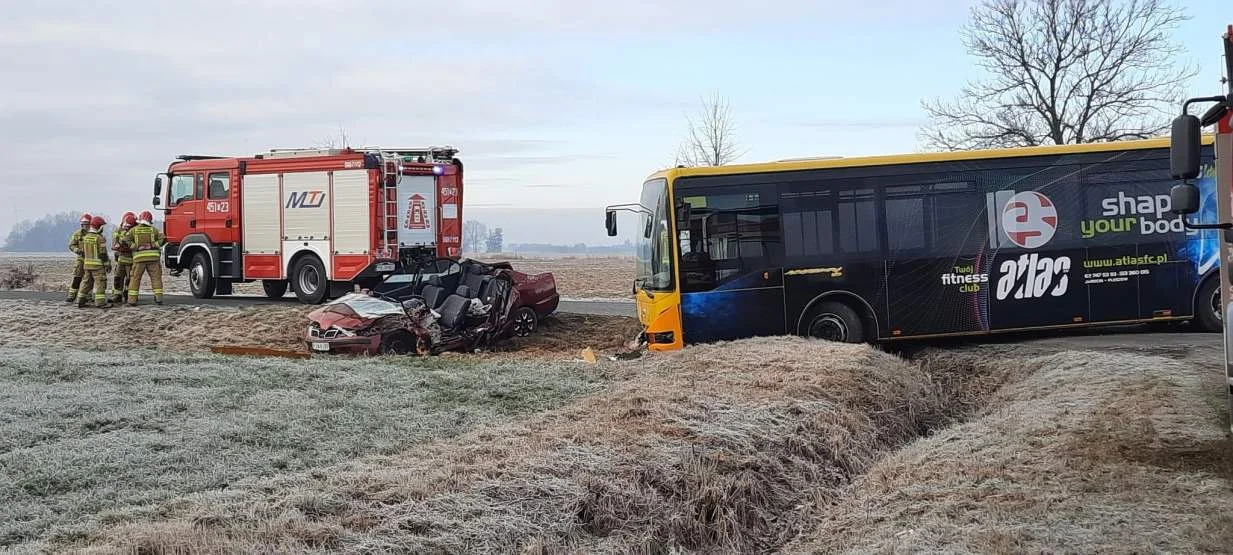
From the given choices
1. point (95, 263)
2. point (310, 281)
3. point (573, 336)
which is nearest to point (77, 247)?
point (95, 263)

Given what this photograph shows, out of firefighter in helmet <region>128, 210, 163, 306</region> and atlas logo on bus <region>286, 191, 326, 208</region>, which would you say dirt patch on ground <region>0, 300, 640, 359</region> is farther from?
atlas logo on bus <region>286, 191, 326, 208</region>

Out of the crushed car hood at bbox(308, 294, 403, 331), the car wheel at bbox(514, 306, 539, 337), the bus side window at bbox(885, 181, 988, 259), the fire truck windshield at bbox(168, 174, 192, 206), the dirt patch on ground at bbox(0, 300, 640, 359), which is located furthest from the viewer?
the fire truck windshield at bbox(168, 174, 192, 206)

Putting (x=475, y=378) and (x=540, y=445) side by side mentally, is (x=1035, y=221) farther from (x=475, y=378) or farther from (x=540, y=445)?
(x=540, y=445)

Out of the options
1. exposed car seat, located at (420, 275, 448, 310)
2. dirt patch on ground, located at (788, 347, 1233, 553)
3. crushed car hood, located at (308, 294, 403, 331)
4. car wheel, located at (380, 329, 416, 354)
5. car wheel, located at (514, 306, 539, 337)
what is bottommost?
dirt patch on ground, located at (788, 347, 1233, 553)

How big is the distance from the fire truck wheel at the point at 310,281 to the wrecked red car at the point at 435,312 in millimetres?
5533

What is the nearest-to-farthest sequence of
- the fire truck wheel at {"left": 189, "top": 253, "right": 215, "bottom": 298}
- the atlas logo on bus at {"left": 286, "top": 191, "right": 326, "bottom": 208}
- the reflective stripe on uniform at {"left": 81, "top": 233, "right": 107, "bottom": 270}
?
1. the reflective stripe on uniform at {"left": 81, "top": 233, "right": 107, "bottom": 270}
2. the atlas logo on bus at {"left": 286, "top": 191, "right": 326, "bottom": 208}
3. the fire truck wheel at {"left": 189, "top": 253, "right": 215, "bottom": 298}

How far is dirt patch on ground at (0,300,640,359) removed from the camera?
17953mm

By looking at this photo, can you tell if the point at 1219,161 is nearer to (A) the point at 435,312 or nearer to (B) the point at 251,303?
(A) the point at 435,312

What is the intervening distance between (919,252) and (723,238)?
8.51ft

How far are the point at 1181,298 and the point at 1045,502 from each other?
365 inches

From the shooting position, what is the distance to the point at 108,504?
20.2 feet

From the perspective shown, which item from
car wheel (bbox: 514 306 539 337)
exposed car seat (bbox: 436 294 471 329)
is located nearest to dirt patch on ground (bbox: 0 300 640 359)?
car wheel (bbox: 514 306 539 337)

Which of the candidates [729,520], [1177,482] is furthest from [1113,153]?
[729,520]

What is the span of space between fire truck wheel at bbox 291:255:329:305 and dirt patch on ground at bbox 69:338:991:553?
13412 mm
